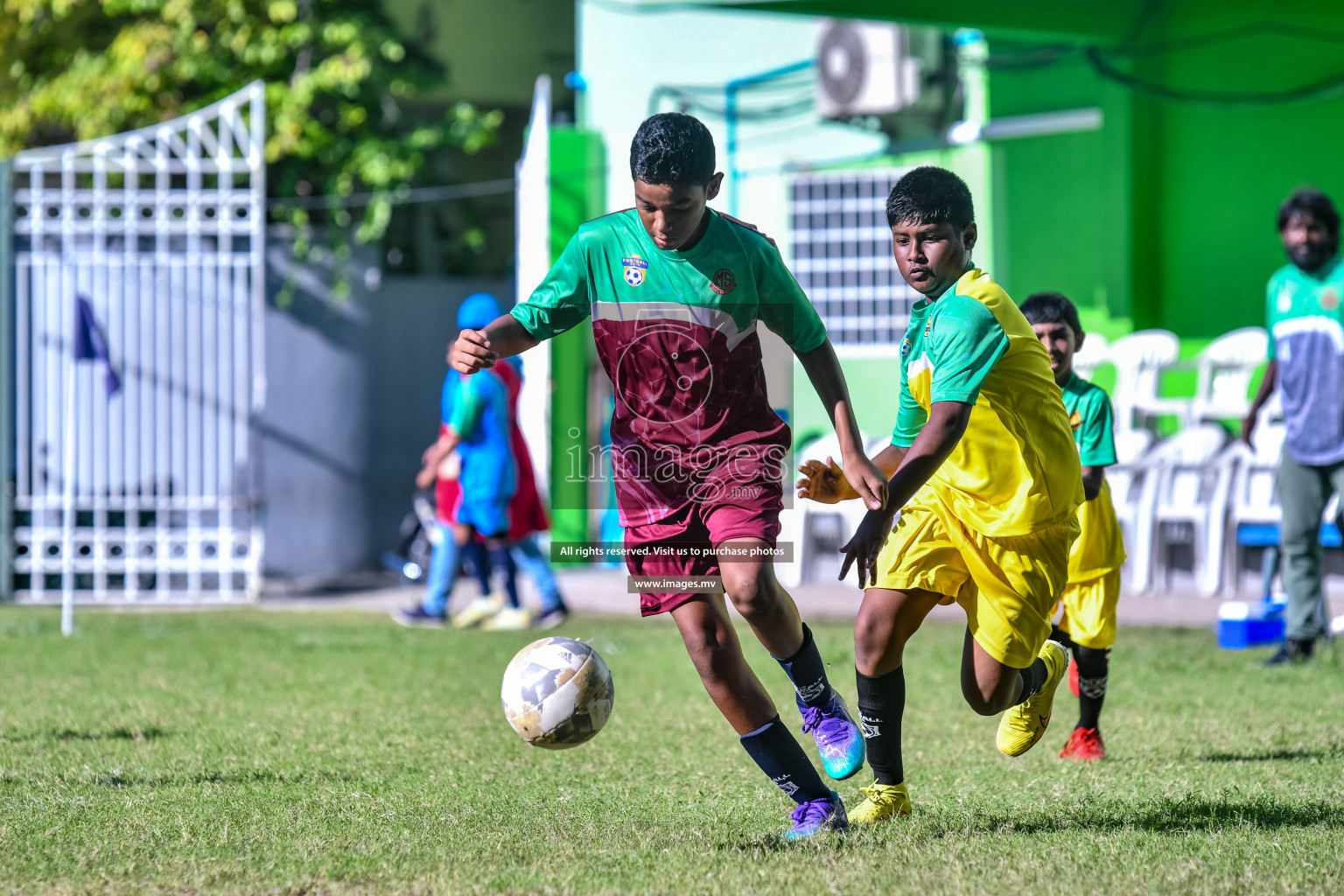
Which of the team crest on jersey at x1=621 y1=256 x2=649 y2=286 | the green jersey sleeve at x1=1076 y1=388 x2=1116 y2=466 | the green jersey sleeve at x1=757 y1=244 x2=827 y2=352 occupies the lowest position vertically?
the green jersey sleeve at x1=1076 y1=388 x2=1116 y2=466

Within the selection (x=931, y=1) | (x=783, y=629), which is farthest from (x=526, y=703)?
(x=931, y=1)

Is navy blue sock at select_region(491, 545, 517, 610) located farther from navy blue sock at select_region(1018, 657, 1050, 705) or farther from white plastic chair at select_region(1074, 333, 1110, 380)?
navy blue sock at select_region(1018, 657, 1050, 705)

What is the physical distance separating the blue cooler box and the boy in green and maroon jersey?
4671 mm

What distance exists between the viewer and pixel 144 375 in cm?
1209

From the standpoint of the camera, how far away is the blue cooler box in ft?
26.2

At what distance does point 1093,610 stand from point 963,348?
5.79 ft

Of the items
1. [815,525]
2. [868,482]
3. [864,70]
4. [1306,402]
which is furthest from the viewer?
[864,70]

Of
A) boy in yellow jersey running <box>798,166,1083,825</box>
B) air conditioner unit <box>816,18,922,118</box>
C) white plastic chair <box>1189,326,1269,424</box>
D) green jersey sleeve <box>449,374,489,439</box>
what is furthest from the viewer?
air conditioner unit <box>816,18,922,118</box>

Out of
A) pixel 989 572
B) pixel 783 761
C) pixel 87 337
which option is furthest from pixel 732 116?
pixel 783 761

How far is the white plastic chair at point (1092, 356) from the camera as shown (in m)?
11.5

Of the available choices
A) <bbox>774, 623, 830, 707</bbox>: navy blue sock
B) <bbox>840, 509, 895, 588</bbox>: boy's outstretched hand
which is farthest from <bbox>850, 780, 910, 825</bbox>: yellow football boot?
<bbox>840, 509, 895, 588</bbox>: boy's outstretched hand

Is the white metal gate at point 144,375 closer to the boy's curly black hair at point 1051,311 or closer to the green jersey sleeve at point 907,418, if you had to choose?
the boy's curly black hair at point 1051,311

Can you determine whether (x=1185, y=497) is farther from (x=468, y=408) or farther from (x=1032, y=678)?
(x=1032, y=678)

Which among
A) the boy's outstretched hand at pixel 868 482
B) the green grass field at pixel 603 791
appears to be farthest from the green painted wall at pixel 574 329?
the boy's outstretched hand at pixel 868 482
